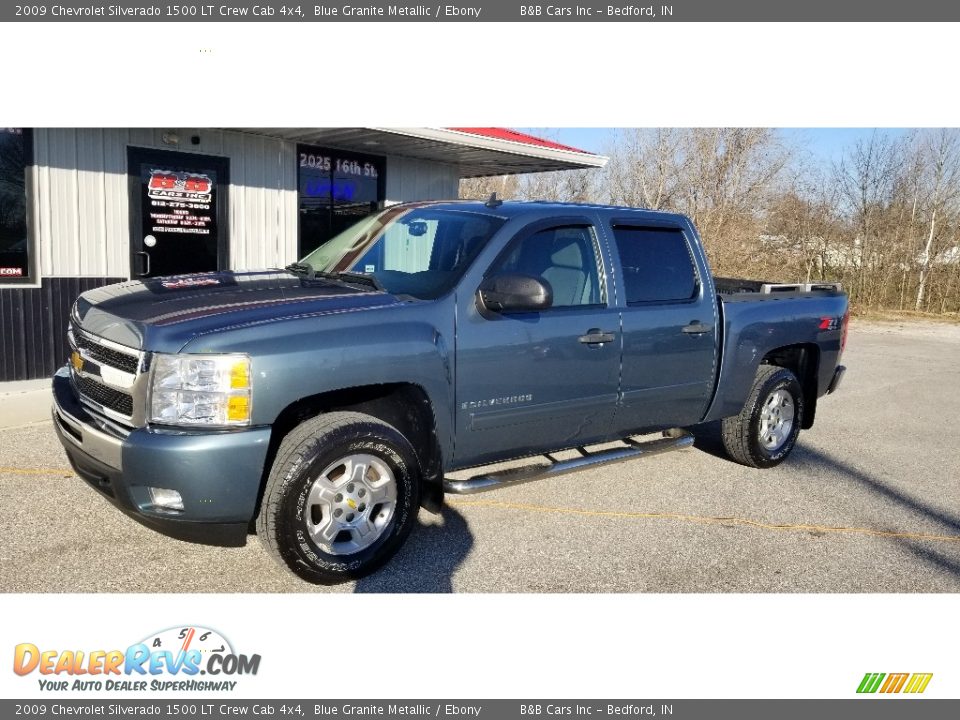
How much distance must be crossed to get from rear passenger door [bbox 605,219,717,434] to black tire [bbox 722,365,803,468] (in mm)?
541

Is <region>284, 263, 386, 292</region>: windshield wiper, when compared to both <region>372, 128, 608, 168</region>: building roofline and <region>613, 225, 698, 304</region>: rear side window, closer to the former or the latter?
<region>613, 225, 698, 304</region>: rear side window

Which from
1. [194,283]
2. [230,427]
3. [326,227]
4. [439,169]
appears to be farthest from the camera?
[439,169]

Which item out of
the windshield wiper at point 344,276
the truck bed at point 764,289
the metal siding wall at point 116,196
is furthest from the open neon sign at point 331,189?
the windshield wiper at point 344,276

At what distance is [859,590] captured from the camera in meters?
4.02

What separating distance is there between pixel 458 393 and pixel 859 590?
2.36 meters

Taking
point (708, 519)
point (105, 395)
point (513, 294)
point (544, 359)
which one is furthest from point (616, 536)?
point (105, 395)

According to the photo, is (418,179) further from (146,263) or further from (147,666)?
(147,666)

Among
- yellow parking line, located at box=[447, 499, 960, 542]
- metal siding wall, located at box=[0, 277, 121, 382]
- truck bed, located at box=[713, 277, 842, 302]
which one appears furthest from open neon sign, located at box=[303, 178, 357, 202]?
yellow parking line, located at box=[447, 499, 960, 542]

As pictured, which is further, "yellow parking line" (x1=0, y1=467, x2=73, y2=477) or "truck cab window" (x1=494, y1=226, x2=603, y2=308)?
"yellow parking line" (x1=0, y1=467, x2=73, y2=477)

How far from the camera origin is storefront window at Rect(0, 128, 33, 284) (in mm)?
8258

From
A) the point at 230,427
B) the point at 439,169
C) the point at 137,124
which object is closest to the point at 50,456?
the point at 230,427

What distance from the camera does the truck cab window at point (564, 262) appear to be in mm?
4586

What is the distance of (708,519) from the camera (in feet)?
16.3

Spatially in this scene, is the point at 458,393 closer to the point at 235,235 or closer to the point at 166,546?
the point at 166,546
